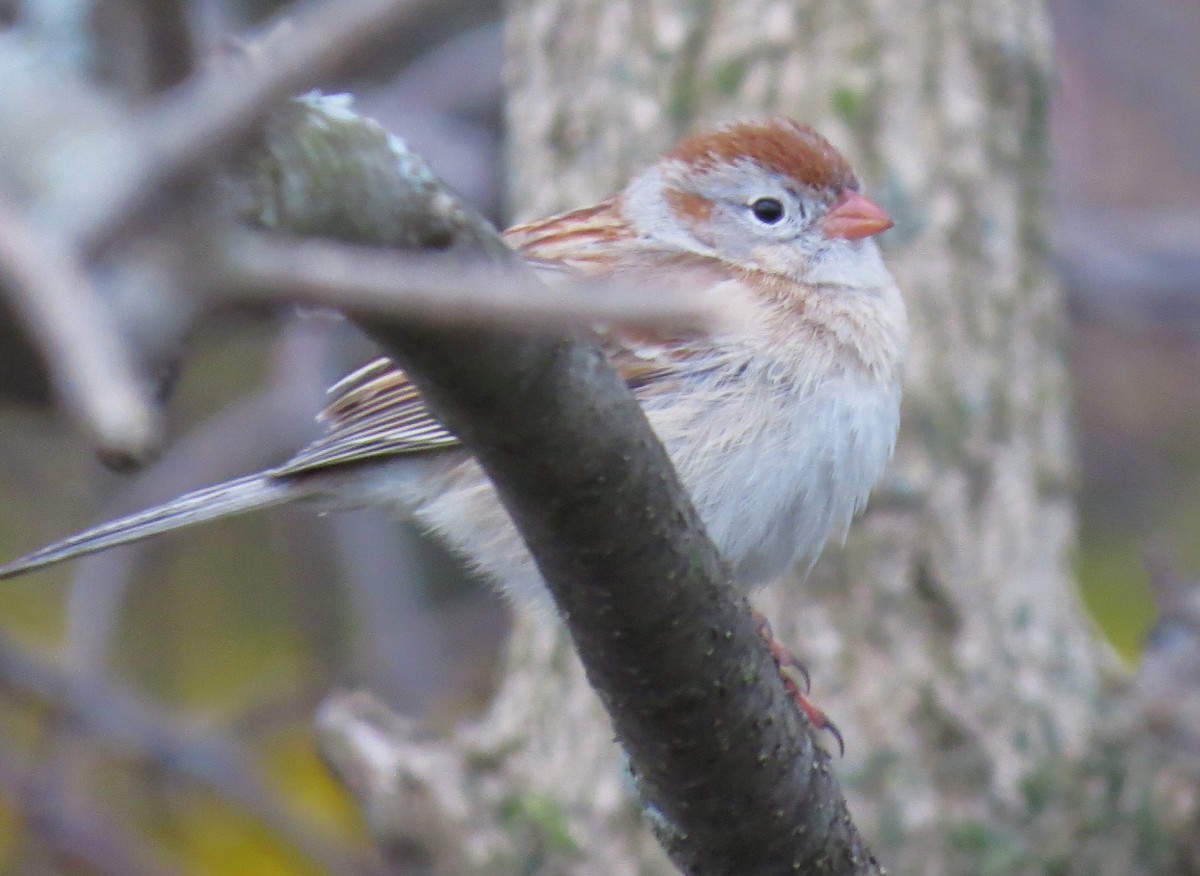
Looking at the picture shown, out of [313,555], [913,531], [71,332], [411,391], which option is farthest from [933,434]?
[71,332]

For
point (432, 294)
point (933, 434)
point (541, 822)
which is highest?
point (432, 294)

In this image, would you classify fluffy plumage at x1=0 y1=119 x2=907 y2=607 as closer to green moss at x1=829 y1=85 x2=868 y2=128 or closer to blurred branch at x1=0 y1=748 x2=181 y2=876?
green moss at x1=829 y1=85 x2=868 y2=128

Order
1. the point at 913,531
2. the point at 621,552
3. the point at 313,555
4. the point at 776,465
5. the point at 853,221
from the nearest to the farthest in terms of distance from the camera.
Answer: the point at 621,552, the point at 776,465, the point at 853,221, the point at 913,531, the point at 313,555

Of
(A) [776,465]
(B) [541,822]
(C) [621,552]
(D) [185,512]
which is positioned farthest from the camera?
(B) [541,822]

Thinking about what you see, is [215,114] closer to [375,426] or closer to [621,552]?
[621,552]

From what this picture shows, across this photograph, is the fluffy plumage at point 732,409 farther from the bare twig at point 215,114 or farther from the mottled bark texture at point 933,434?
the bare twig at point 215,114

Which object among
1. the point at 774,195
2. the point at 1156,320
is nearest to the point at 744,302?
the point at 774,195

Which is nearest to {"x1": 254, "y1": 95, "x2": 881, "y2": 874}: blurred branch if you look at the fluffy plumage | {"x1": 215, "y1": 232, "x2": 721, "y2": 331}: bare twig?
{"x1": 215, "y1": 232, "x2": 721, "y2": 331}: bare twig

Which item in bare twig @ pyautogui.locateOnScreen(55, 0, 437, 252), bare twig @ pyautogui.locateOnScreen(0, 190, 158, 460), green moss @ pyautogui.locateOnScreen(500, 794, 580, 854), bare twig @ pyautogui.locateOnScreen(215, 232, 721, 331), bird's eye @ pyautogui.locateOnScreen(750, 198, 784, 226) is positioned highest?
bare twig @ pyautogui.locateOnScreen(55, 0, 437, 252)
